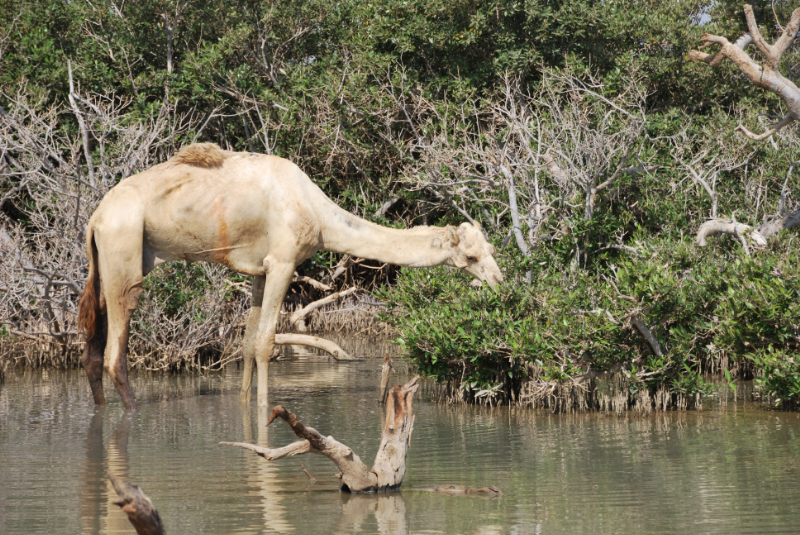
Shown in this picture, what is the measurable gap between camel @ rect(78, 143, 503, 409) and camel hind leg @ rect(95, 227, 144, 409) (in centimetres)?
1

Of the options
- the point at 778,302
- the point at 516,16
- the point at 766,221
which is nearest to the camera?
the point at 778,302

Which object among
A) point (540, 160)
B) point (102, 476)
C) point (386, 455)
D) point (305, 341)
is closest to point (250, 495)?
point (386, 455)

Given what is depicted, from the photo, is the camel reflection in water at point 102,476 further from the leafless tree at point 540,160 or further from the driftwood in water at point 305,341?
the leafless tree at point 540,160

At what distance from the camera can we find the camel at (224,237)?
9.94 m

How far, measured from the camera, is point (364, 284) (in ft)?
63.8

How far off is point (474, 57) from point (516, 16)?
3.83ft

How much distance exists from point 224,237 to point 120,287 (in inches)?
45.5

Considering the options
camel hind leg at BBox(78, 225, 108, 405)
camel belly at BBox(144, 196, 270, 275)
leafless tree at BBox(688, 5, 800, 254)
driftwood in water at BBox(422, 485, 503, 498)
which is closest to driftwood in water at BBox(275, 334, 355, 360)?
camel belly at BBox(144, 196, 270, 275)

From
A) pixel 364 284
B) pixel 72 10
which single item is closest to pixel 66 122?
pixel 72 10

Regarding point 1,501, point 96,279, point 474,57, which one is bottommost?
point 1,501

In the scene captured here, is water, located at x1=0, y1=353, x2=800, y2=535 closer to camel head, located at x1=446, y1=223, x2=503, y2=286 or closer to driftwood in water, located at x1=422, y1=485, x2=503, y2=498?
driftwood in water, located at x1=422, y1=485, x2=503, y2=498

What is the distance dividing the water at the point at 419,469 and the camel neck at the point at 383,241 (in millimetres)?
1577

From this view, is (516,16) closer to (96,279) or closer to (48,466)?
(96,279)

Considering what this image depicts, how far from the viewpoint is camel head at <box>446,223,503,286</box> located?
398 inches
